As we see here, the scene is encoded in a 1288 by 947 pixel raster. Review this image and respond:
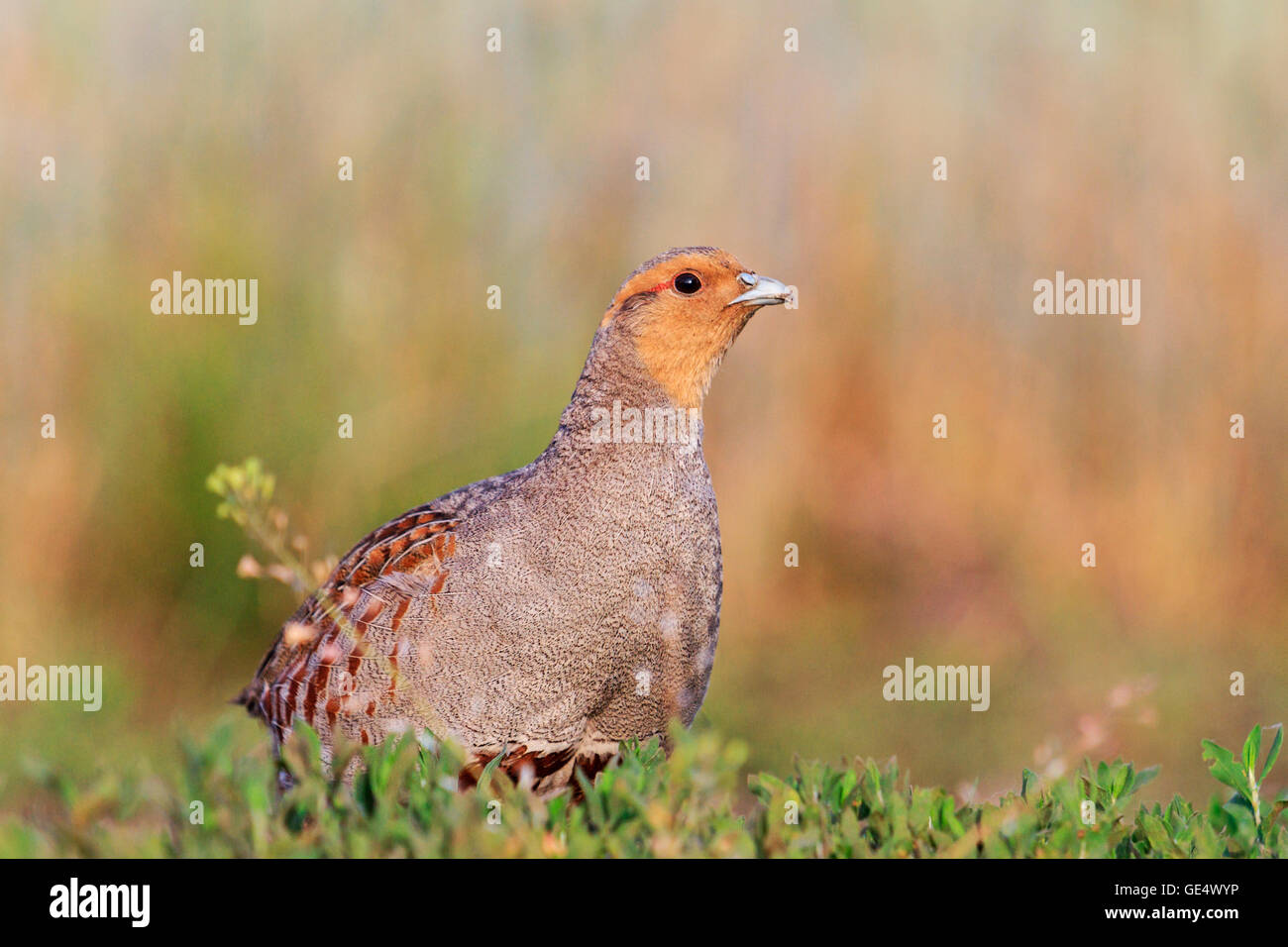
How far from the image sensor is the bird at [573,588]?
3113 millimetres

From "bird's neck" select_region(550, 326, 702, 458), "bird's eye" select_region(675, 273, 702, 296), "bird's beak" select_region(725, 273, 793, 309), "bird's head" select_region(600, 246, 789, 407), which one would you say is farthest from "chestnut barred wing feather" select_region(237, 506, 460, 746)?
"bird's beak" select_region(725, 273, 793, 309)

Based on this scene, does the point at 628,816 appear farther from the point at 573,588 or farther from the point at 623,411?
the point at 623,411

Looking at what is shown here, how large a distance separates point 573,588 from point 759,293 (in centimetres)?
99

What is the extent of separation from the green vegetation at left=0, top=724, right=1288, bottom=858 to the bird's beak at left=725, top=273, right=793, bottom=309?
143cm

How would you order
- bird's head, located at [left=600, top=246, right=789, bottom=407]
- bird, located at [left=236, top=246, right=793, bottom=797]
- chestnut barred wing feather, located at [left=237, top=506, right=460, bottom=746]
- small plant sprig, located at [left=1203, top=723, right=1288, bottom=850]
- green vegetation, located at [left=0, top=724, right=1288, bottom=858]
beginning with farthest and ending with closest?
bird's head, located at [left=600, top=246, right=789, bottom=407] → chestnut barred wing feather, located at [left=237, top=506, right=460, bottom=746] → bird, located at [left=236, top=246, right=793, bottom=797] → small plant sprig, located at [left=1203, top=723, right=1288, bottom=850] → green vegetation, located at [left=0, top=724, right=1288, bottom=858]

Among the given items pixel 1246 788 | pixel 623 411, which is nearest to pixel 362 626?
pixel 623 411

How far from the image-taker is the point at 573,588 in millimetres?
3145

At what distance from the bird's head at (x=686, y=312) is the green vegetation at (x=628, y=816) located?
48.9 inches

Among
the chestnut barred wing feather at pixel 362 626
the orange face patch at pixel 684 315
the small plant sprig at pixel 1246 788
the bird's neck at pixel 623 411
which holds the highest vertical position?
the orange face patch at pixel 684 315

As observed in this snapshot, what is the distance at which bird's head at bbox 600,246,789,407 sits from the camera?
3.50 metres

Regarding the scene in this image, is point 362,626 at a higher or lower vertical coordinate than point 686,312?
lower

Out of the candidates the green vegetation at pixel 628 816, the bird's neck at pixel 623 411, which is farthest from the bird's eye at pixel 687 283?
the green vegetation at pixel 628 816

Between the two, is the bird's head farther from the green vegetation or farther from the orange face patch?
the green vegetation

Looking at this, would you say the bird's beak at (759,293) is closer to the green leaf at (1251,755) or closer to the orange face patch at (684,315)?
the orange face patch at (684,315)
